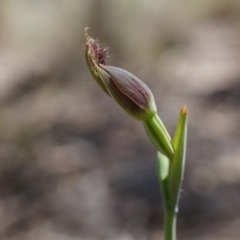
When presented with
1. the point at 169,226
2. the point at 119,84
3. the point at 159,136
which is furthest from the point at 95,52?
the point at 169,226

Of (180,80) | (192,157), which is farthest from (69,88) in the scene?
(192,157)

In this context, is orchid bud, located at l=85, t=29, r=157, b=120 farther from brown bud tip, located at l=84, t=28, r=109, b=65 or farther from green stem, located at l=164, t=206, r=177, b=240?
green stem, located at l=164, t=206, r=177, b=240

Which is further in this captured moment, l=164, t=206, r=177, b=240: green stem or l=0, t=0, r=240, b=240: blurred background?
l=0, t=0, r=240, b=240: blurred background

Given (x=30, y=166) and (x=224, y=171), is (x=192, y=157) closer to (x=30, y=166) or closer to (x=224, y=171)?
(x=224, y=171)

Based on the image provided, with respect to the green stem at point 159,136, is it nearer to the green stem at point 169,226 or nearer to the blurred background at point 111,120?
the green stem at point 169,226

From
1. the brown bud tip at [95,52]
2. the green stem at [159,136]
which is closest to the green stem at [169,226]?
the green stem at [159,136]

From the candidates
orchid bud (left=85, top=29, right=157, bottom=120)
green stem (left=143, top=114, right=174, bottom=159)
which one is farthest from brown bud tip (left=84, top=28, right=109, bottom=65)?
green stem (left=143, top=114, right=174, bottom=159)
